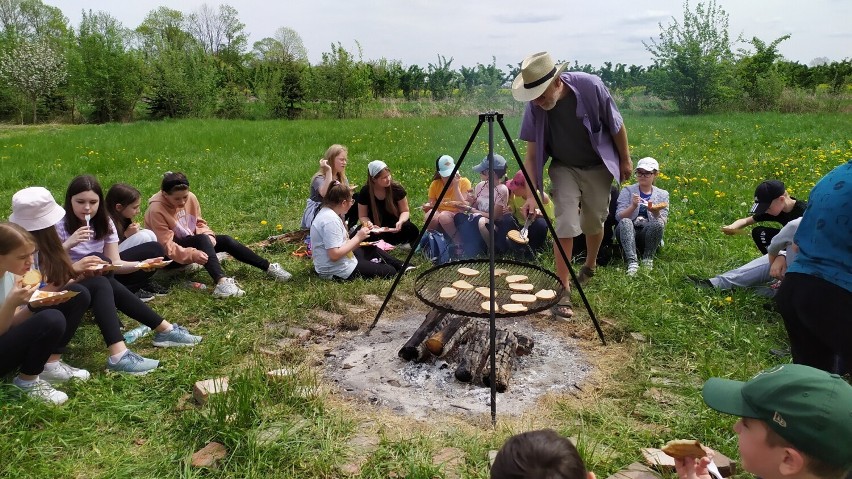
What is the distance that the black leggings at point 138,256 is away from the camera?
13.8 ft

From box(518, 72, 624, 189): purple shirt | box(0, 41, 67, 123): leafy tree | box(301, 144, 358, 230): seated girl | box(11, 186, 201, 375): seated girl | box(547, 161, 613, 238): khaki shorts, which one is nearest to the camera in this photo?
box(11, 186, 201, 375): seated girl

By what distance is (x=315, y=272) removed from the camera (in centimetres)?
486

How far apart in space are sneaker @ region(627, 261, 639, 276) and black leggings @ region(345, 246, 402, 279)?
6.04ft

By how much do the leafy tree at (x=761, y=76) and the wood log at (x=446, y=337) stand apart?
17.0 m

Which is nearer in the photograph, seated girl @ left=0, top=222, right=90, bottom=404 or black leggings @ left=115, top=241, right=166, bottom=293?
seated girl @ left=0, top=222, right=90, bottom=404

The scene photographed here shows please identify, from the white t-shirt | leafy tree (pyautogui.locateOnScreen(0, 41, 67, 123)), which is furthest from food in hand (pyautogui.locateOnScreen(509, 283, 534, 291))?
leafy tree (pyautogui.locateOnScreen(0, 41, 67, 123))

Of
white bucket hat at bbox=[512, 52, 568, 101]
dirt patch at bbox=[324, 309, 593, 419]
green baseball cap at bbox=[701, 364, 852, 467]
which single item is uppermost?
white bucket hat at bbox=[512, 52, 568, 101]

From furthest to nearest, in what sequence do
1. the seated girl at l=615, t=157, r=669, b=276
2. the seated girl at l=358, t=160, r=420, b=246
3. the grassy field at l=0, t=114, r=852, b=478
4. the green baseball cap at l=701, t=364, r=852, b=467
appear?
the seated girl at l=358, t=160, r=420, b=246 → the seated girl at l=615, t=157, r=669, b=276 → the grassy field at l=0, t=114, r=852, b=478 → the green baseball cap at l=701, t=364, r=852, b=467

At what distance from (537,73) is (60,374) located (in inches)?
119

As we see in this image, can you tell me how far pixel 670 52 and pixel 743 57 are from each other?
7.88ft

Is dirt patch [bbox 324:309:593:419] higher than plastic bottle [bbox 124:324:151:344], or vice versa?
plastic bottle [bbox 124:324:151:344]

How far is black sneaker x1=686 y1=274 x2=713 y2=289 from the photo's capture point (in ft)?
14.1

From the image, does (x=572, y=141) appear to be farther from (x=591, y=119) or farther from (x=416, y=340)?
(x=416, y=340)

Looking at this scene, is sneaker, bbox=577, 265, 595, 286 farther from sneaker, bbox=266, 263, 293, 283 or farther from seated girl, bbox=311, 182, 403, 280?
sneaker, bbox=266, 263, 293, 283
